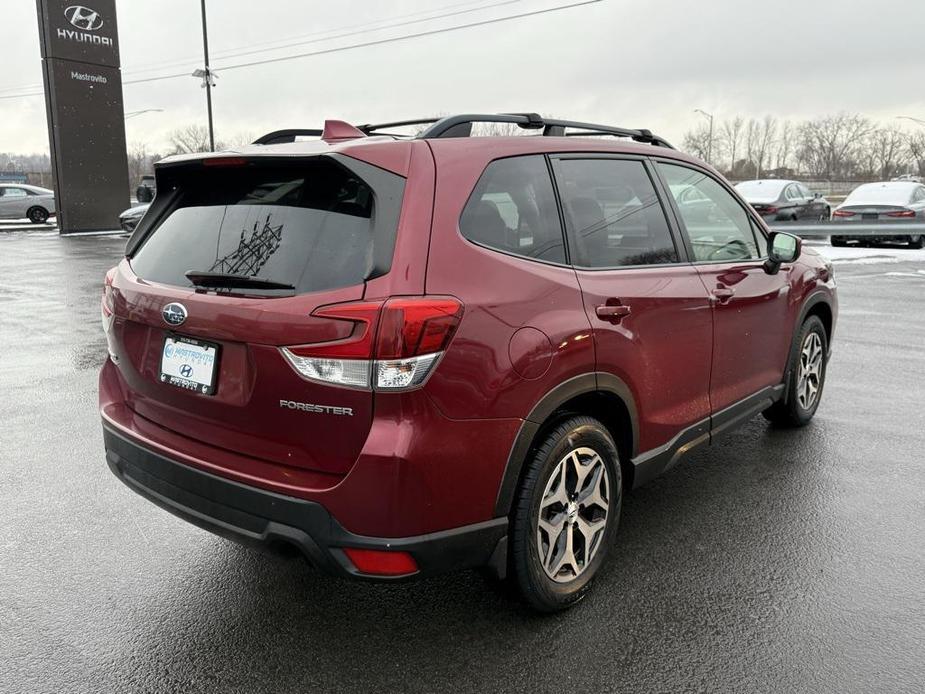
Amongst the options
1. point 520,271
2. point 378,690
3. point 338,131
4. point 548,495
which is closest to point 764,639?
point 548,495

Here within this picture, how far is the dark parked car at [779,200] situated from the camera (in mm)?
19625

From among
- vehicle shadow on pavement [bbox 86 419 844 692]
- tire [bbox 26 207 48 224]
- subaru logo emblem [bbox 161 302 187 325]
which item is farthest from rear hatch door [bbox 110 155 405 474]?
tire [bbox 26 207 48 224]

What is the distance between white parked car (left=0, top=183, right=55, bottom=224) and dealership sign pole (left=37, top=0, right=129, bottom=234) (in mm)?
5955

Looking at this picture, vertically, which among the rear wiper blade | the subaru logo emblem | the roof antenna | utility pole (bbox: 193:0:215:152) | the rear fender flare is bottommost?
the rear fender flare

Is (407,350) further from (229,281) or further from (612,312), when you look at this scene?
(612,312)

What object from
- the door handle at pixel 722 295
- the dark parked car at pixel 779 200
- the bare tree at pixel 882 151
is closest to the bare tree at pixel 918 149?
the bare tree at pixel 882 151

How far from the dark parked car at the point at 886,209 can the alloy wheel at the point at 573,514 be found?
17.3m

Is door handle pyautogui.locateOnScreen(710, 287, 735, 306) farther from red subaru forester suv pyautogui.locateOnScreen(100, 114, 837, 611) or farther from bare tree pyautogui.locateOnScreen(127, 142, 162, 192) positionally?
bare tree pyautogui.locateOnScreen(127, 142, 162, 192)

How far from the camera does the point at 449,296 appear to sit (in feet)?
7.99

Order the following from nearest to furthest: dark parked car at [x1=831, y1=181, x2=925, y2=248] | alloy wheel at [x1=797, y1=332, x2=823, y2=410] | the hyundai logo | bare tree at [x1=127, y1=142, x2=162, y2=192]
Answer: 1. alloy wheel at [x1=797, y1=332, x2=823, y2=410]
2. dark parked car at [x1=831, y1=181, x2=925, y2=248]
3. the hyundai logo
4. bare tree at [x1=127, y1=142, x2=162, y2=192]

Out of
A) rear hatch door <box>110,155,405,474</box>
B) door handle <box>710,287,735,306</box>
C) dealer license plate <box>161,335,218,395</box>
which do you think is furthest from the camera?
door handle <box>710,287,735,306</box>

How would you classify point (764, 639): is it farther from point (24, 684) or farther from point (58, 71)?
point (58, 71)

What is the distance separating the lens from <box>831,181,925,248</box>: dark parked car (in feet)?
58.4

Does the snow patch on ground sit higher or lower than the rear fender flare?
lower
